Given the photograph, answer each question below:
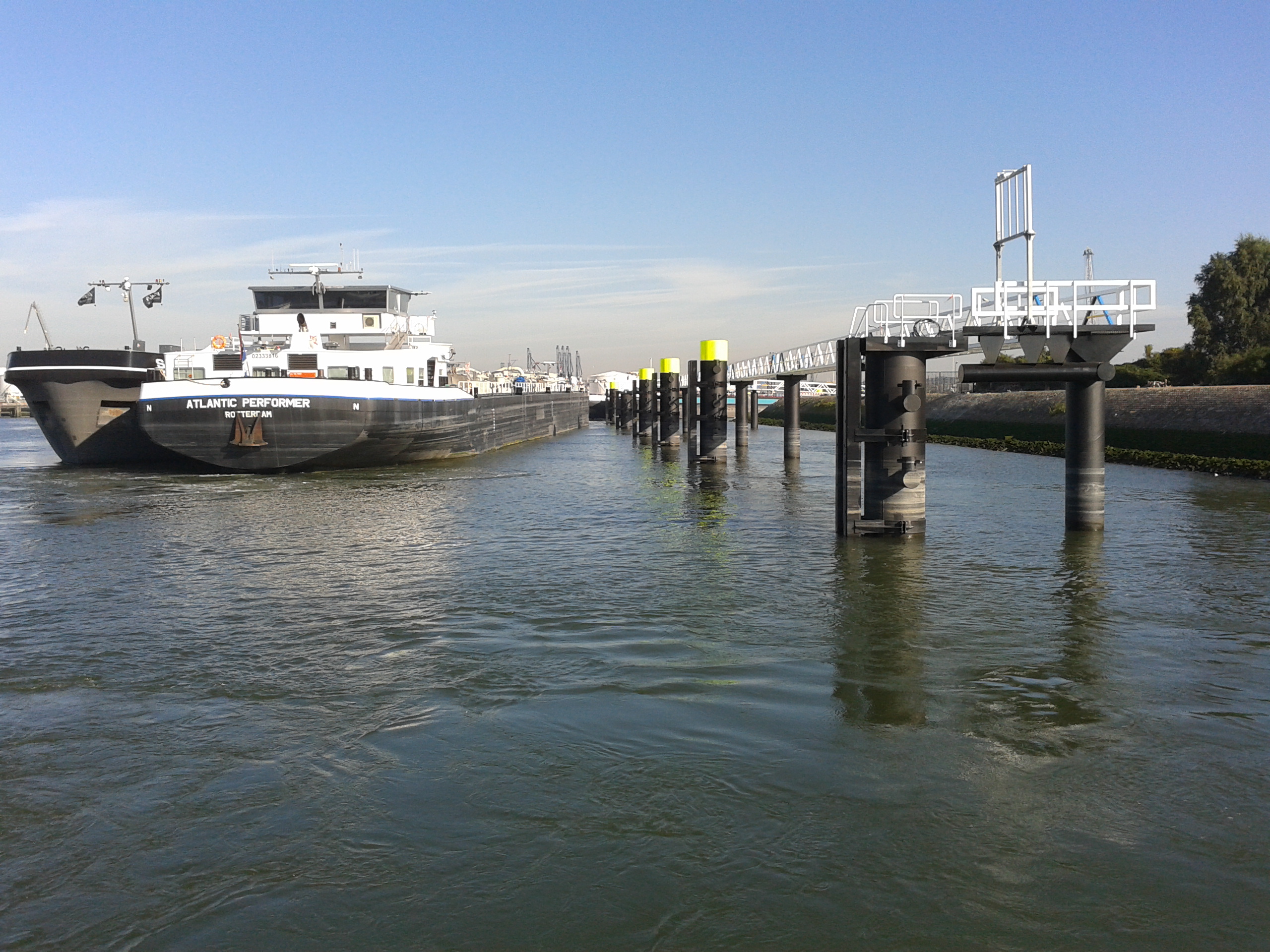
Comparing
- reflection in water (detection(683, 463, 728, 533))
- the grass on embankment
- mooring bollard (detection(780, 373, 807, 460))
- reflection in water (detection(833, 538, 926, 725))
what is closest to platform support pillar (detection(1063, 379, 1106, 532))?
reflection in water (detection(833, 538, 926, 725))

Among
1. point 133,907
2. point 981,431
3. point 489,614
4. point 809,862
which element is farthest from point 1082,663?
point 981,431

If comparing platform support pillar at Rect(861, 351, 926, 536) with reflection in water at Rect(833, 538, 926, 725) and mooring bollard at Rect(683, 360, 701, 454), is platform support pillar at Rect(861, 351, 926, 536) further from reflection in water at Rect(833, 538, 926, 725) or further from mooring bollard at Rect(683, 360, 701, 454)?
mooring bollard at Rect(683, 360, 701, 454)

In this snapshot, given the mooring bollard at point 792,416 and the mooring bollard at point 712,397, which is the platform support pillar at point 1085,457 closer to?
the mooring bollard at point 712,397

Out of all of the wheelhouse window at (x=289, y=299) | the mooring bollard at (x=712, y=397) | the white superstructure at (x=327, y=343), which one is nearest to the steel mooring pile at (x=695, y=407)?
the mooring bollard at (x=712, y=397)

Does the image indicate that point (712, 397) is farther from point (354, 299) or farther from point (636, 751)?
point (636, 751)

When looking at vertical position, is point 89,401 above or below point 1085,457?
above

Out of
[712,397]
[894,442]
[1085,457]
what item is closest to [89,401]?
[712,397]

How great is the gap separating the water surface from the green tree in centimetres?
5755

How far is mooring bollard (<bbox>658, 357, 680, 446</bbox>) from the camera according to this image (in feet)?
152

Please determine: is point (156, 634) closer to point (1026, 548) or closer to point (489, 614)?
point (489, 614)

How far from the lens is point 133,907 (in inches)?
201

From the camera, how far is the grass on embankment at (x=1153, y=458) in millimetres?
29016

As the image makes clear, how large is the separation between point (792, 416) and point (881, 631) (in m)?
30.0

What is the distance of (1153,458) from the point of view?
33.5 m
